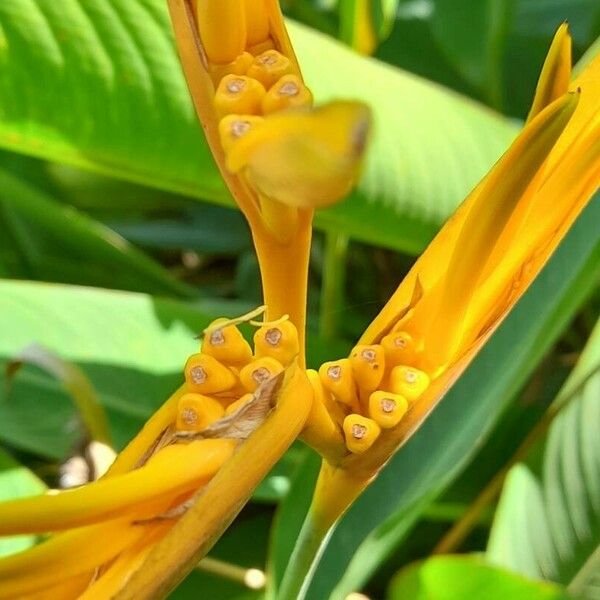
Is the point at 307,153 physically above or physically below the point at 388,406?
above

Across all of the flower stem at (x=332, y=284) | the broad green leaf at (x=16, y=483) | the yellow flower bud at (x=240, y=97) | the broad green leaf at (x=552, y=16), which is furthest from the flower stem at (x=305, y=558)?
the broad green leaf at (x=552, y=16)

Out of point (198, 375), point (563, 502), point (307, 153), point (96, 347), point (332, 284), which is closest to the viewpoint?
point (307, 153)

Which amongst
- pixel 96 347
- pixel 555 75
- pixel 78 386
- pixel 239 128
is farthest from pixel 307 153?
pixel 96 347

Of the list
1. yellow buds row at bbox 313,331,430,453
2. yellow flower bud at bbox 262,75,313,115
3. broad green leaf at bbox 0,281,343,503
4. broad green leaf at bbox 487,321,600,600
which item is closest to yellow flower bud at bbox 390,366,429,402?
yellow buds row at bbox 313,331,430,453

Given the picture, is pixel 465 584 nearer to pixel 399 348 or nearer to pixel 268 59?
pixel 399 348

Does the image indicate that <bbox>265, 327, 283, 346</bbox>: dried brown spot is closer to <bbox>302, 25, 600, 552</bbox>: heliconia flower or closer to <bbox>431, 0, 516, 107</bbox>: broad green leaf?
<bbox>302, 25, 600, 552</bbox>: heliconia flower

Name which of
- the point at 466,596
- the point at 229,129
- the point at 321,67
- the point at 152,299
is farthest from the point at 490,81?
the point at 229,129
